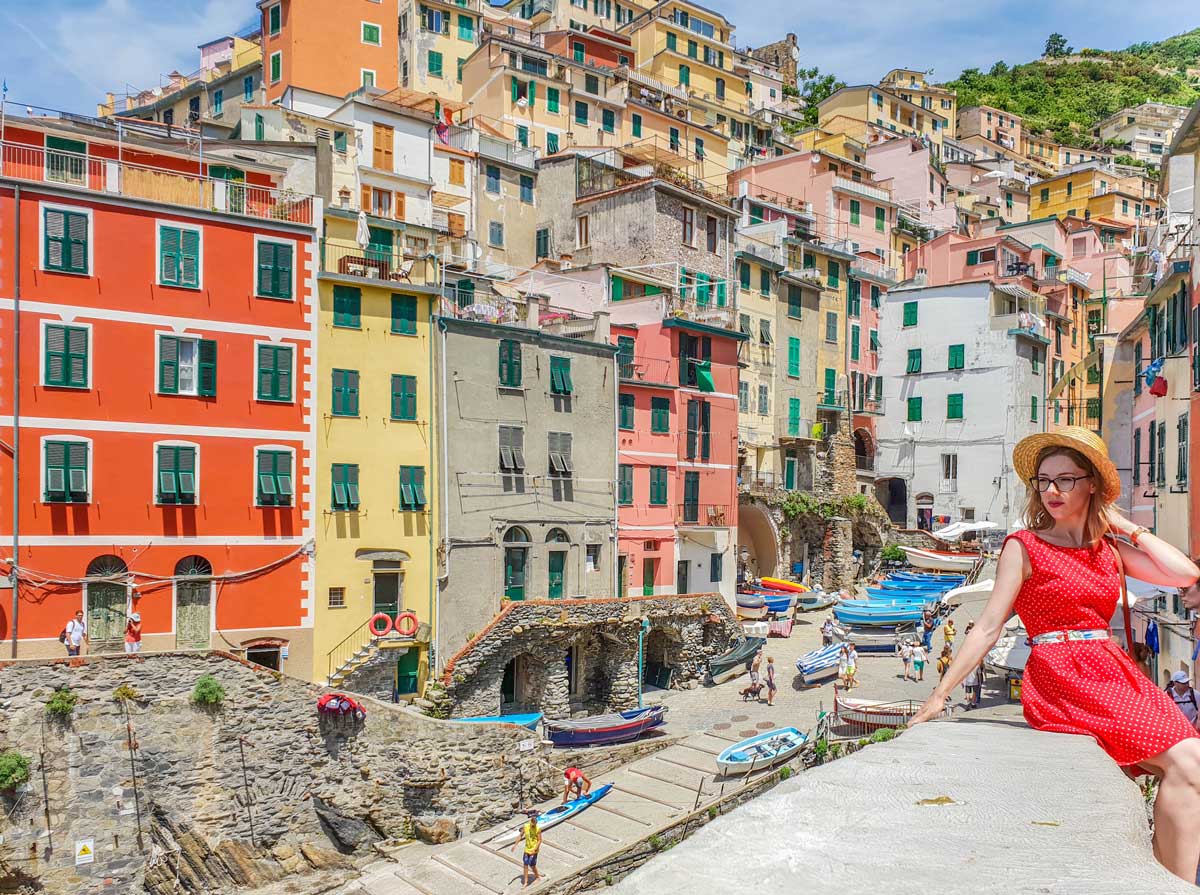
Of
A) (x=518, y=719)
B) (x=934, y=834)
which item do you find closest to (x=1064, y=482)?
(x=934, y=834)

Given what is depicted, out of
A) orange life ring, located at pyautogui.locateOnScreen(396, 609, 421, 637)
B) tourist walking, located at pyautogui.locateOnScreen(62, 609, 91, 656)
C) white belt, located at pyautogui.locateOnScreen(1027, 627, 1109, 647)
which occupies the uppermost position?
white belt, located at pyautogui.locateOnScreen(1027, 627, 1109, 647)

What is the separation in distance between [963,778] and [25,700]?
25.5m

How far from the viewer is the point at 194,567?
2938 centimetres

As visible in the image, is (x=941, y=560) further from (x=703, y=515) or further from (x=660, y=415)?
(x=660, y=415)

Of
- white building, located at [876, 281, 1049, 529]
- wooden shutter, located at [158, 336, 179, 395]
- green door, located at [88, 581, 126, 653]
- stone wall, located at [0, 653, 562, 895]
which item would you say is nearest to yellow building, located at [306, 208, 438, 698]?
stone wall, located at [0, 653, 562, 895]

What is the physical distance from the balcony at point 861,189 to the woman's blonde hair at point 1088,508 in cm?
6990

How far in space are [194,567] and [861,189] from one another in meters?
57.7

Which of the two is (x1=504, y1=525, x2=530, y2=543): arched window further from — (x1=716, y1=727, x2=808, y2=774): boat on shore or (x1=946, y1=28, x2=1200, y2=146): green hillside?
(x1=946, y1=28, x2=1200, y2=146): green hillside

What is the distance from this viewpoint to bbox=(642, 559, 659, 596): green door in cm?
4166

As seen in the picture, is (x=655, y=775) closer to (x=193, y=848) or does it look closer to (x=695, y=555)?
(x=193, y=848)

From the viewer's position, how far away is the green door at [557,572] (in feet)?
123

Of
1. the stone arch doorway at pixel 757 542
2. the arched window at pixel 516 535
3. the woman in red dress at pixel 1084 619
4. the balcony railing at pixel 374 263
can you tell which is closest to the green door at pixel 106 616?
the balcony railing at pixel 374 263

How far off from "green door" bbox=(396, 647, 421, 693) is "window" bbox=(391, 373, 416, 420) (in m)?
7.75

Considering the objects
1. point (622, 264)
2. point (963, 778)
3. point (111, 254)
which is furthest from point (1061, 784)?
point (622, 264)
